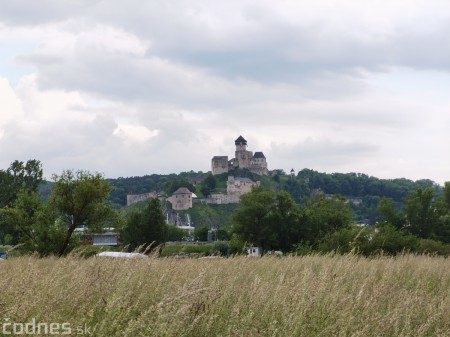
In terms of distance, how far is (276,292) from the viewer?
6.98 metres

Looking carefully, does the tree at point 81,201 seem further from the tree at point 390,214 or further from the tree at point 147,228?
the tree at point 390,214

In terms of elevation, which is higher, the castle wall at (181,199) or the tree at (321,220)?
the castle wall at (181,199)

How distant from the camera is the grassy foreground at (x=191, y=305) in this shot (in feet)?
18.6

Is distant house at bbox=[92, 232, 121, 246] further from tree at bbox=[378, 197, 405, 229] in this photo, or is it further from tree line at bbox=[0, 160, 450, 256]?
tree at bbox=[378, 197, 405, 229]

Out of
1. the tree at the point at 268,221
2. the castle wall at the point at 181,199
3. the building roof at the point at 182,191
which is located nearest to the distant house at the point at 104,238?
the tree at the point at 268,221

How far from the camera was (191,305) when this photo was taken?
5.88 meters

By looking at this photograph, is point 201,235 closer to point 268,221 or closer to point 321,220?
point 321,220

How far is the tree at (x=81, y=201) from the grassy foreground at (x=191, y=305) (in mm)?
21369

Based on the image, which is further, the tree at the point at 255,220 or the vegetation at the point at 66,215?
the tree at the point at 255,220

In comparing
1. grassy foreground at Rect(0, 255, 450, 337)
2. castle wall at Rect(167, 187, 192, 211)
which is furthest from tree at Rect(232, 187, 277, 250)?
castle wall at Rect(167, 187, 192, 211)

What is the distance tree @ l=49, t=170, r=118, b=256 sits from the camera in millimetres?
29938

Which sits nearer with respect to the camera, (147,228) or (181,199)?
(147,228)

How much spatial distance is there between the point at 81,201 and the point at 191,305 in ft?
82.3

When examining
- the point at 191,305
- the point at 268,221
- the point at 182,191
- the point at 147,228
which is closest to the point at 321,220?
the point at 268,221
